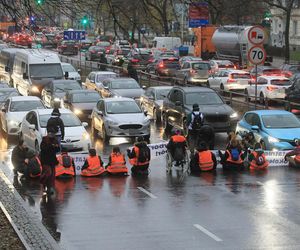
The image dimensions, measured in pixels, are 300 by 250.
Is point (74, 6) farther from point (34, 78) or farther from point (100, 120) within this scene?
point (34, 78)

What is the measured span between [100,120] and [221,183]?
394 inches

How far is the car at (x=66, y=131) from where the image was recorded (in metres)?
23.9

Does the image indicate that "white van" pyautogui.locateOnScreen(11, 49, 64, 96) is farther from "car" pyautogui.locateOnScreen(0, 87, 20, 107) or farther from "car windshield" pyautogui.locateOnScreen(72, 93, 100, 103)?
"car windshield" pyautogui.locateOnScreen(72, 93, 100, 103)

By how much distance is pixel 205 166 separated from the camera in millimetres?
20672

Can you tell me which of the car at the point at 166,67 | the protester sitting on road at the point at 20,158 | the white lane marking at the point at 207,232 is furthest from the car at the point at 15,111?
the car at the point at 166,67

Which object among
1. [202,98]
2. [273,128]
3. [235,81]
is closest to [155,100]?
[202,98]

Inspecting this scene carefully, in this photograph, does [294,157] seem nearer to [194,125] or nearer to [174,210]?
[194,125]

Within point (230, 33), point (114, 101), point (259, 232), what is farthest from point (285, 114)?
point (230, 33)

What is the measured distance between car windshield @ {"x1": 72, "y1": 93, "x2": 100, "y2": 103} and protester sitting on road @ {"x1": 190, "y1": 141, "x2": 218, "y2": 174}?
12656mm

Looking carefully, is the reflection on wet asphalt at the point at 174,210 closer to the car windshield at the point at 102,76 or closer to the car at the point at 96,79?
the car at the point at 96,79

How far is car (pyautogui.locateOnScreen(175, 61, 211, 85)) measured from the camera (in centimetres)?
5038

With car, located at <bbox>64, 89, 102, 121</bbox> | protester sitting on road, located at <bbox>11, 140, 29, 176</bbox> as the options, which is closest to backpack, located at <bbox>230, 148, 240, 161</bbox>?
protester sitting on road, located at <bbox>11, 140, 29, 176</bbox>

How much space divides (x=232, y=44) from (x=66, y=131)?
41751mm

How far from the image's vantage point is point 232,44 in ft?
212
